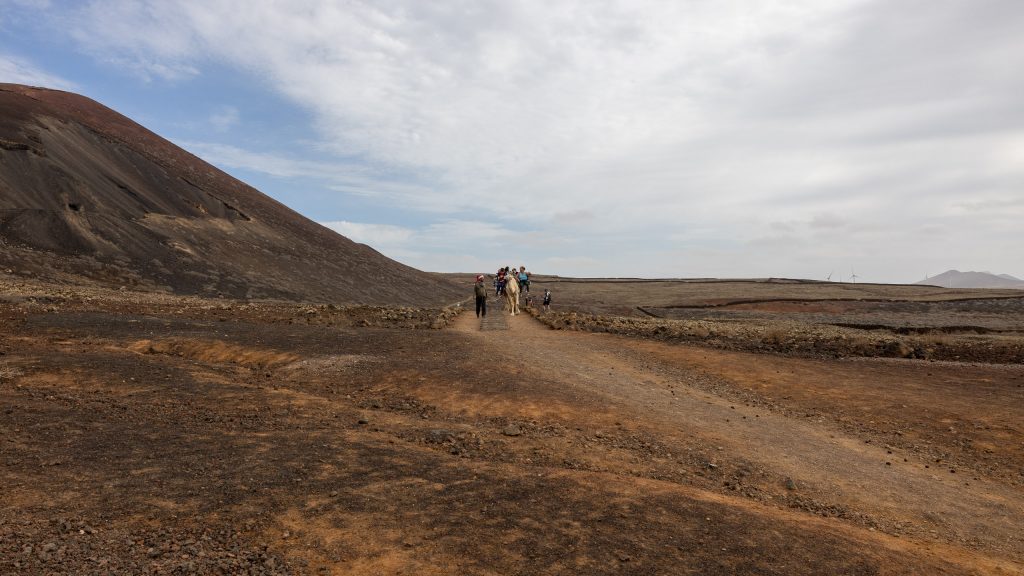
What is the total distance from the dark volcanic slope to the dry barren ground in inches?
876

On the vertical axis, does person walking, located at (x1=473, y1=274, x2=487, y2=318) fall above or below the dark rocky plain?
above

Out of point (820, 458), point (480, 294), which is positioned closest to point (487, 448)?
point (820, 458)

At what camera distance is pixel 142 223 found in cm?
4391

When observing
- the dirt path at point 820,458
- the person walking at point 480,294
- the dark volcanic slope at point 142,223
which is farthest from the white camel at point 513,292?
the dark volcanic slope at point 142,223

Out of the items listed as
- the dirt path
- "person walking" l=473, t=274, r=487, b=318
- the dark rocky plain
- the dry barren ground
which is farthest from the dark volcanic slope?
the dirt path

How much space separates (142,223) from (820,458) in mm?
48214

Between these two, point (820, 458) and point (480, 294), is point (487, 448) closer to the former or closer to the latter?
point (820, 458)

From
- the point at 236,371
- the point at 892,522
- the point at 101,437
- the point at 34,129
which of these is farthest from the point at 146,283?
the point at 892,522

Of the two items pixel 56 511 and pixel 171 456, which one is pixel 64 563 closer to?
pixel 56 511

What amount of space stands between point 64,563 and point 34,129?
54.9 metres

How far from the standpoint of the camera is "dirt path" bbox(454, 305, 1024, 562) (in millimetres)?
7938

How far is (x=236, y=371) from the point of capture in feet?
47.2

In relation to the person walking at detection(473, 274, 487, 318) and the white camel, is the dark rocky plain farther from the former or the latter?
the white camel

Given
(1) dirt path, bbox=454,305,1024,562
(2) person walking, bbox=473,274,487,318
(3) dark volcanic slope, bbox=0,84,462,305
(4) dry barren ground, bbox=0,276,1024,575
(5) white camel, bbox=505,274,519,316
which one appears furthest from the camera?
(3) dark volcanic slope, bbox=0,84,462,305
